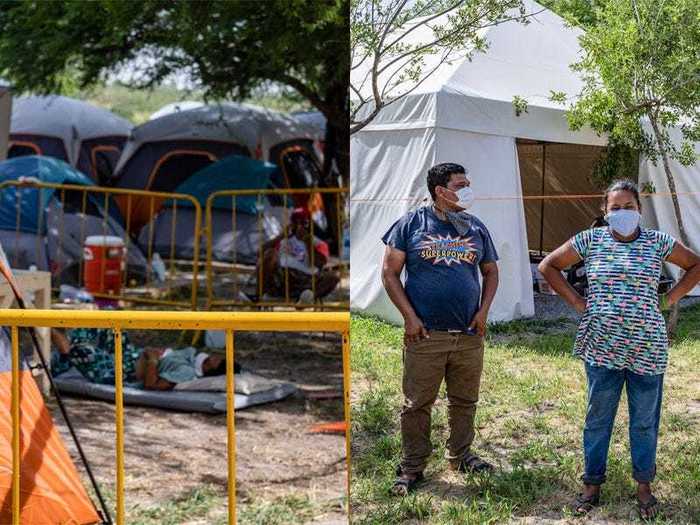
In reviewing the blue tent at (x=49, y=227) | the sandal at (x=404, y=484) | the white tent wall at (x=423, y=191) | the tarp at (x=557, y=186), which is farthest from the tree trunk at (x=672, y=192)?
the blue tent at (x=49, y=227)

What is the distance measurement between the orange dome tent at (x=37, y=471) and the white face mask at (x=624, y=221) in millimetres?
2710

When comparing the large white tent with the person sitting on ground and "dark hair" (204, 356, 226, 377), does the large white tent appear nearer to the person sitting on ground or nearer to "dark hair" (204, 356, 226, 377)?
"dark hair" (204, 356, 226, 377)

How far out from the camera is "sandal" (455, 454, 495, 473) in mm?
2191

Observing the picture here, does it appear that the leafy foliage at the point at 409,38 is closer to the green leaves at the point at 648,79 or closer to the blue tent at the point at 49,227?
the green leaves at the point at 648,79

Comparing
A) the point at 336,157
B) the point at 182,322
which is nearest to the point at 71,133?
the point at 336,157

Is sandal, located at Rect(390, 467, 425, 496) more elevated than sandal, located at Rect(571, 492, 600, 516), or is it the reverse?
sandal, located at Rect(390, 467, 425, 496)

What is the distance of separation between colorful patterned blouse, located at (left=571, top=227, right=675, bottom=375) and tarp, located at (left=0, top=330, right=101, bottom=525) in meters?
2.57

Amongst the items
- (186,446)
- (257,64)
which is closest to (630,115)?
(186,446)

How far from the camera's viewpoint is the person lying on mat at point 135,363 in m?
7.21

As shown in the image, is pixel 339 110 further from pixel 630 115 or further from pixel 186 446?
pixel 630 115

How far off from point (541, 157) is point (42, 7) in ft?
26.5

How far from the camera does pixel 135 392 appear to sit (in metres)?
7.04

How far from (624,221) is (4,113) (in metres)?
9.95

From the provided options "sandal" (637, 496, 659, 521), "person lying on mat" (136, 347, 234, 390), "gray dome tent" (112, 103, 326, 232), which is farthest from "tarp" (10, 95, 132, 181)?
"sandal" (637, 496, 659, 521)
